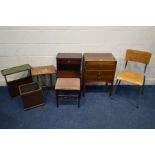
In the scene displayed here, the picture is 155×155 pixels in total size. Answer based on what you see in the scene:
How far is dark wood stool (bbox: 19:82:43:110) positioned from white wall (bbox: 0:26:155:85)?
0.54 metres

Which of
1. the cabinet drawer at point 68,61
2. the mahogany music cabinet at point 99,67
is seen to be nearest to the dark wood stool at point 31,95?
the cabinet drawer at point 68,61

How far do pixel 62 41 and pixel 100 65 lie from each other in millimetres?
750

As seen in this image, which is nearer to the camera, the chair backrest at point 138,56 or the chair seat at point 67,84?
the chair seat at point 67,84

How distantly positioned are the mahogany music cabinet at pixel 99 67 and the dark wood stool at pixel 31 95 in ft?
2.50

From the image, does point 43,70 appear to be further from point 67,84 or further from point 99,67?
point 99,67

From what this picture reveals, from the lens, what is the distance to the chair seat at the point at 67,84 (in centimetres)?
261

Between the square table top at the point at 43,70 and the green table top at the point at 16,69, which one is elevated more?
the green table top at the point at 16,69

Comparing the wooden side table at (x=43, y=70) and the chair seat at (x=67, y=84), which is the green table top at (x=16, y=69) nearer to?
the wooden side table at (x=43, y=70)

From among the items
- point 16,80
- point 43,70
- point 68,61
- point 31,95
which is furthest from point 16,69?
point 68,61

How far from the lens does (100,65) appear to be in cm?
276

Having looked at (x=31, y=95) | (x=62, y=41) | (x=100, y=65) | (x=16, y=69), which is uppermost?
(x=62, y=41)

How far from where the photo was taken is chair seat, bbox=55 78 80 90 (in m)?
2.61

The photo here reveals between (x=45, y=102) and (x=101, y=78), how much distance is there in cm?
98

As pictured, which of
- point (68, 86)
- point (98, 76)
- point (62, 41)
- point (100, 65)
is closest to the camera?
point (68, 86)
